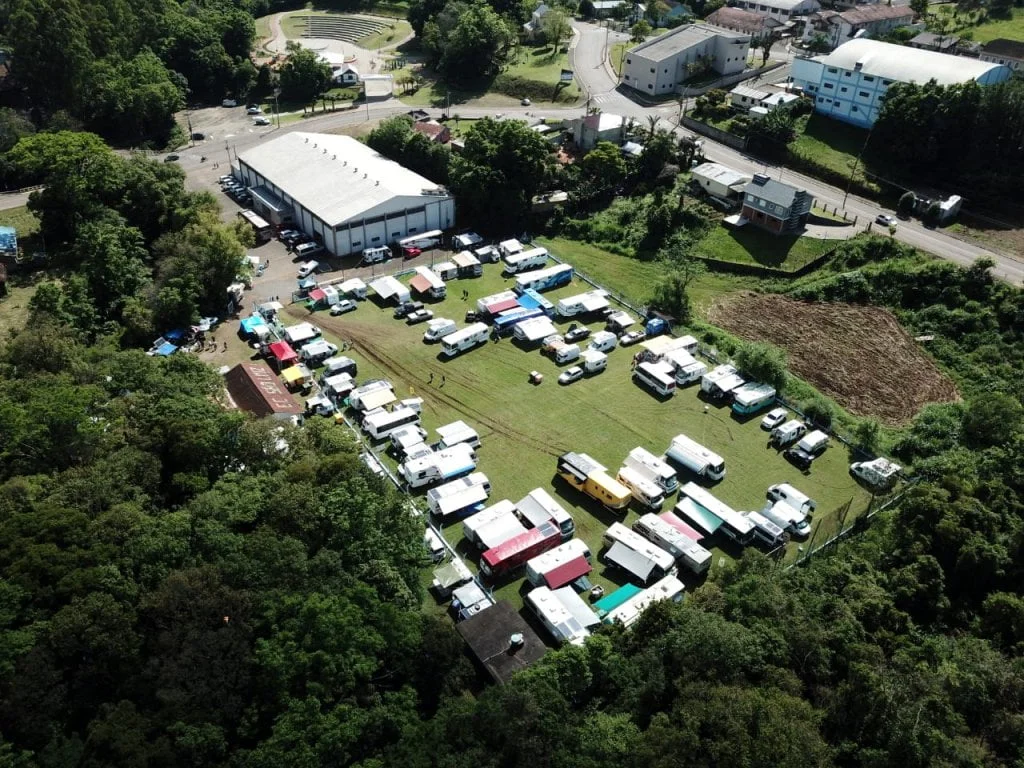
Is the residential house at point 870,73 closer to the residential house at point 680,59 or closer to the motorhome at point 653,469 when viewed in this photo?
the residential house at point 680,59

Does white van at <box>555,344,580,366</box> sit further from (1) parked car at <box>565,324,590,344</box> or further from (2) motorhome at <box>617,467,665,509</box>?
(2) motorhome at <box>617,467,665,509</box>

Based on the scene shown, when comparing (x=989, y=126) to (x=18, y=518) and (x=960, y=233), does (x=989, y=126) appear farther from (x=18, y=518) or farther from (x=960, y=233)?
(x=18, y=518)

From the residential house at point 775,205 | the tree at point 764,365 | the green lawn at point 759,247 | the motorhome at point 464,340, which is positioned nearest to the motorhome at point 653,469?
the tree at point 764,365

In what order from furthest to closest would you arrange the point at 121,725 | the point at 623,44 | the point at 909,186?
the point at 623,44, the point at 909,186, the point at 121,725

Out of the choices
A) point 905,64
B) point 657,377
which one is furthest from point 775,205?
point 905,64

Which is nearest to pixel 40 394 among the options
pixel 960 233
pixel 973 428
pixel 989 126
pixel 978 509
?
pixel 978 509

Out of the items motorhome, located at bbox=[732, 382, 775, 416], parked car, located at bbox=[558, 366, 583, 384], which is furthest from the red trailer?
motorhome, located at bbox=[732, 382, 775, 416]

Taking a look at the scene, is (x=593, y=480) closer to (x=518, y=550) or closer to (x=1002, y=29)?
(x=518, y=550)
